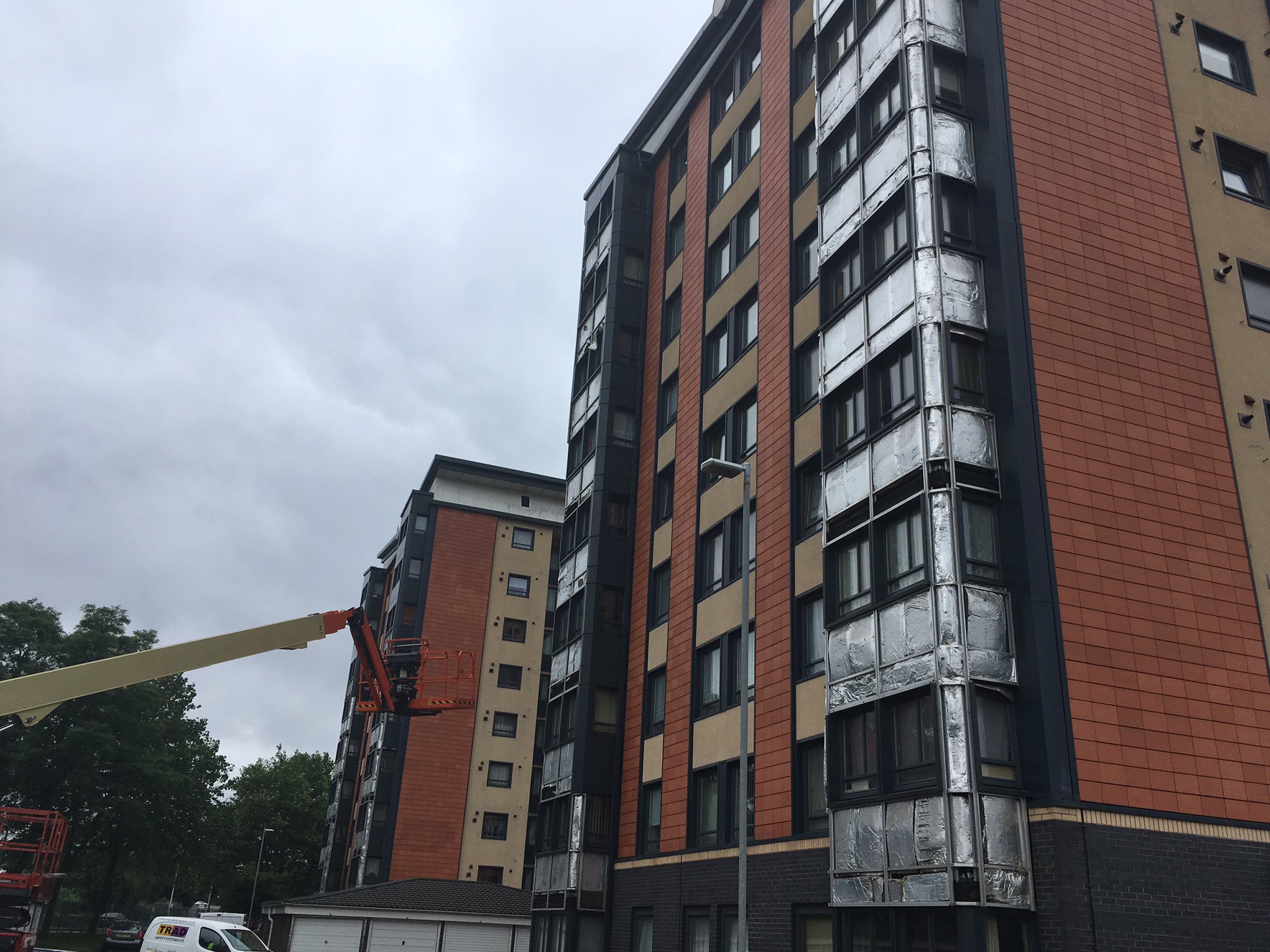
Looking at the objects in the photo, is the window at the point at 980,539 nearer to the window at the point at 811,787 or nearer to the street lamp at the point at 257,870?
the window at the point at 811,787

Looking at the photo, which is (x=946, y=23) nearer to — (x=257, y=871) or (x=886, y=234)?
(x=886, y=234)

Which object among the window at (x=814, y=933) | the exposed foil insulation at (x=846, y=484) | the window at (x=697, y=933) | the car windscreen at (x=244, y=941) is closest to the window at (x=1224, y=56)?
the exposed foil insulation at (x=846, y=484)

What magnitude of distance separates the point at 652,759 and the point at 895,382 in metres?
15.8

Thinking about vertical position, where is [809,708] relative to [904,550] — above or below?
below

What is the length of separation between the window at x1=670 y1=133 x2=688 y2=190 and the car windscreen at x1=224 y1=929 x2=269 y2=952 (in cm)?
3102

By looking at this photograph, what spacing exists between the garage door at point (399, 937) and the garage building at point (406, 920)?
3cm

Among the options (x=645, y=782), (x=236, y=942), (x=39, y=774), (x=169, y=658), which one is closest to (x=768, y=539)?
(x=645, y=782)

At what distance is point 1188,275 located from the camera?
23.8 meters

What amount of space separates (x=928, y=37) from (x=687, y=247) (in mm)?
16847

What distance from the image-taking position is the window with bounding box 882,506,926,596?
67.2 ft

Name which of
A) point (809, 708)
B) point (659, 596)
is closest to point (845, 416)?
point (809, 708)

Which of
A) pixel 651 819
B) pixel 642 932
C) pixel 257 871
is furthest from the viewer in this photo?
pixel 257 871

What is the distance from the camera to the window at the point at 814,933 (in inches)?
870

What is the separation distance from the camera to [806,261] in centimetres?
3062
